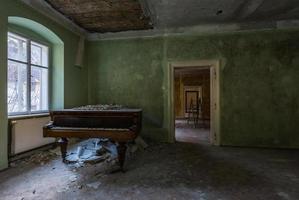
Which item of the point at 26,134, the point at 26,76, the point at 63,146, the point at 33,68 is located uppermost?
the point at 33,68

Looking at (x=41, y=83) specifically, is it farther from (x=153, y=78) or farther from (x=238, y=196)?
(x=238, y=196)

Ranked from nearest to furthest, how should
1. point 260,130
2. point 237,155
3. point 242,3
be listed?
point 242,3 → point 237,155 → point 260,130

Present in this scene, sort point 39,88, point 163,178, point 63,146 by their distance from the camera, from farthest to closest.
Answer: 1. point 39,88
2. point 63,146
3. point 163,178

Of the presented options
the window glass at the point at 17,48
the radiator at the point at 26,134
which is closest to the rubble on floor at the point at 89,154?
the radiator at the point at 26,134

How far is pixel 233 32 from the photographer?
444 centimetres

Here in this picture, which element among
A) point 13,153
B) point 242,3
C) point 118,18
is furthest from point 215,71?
point 13,153

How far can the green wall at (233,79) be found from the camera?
4258 millimetres

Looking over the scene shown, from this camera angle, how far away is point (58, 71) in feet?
14.0

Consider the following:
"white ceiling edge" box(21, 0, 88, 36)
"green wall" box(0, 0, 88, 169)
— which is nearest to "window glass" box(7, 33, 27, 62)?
"green wall" box(0, 0, 88, 169)

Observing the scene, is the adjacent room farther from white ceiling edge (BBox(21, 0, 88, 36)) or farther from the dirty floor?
the dirty floor

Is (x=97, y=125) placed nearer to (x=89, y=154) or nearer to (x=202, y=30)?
(x=89, y=154)

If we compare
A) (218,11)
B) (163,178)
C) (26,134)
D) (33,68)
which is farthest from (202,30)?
(26,134)

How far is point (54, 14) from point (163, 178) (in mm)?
3420

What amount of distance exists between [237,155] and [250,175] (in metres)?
1.02
